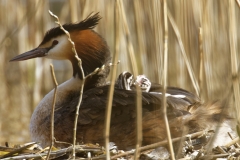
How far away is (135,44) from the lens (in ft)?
18.5

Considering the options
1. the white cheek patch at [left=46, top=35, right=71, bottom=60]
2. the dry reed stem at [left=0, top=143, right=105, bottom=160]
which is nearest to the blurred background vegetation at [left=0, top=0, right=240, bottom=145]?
the white cheek patch at [left=46, top=35, right=71, bottom=60]

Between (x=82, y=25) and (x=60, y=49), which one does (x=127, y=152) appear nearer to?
(x=82, y=25)

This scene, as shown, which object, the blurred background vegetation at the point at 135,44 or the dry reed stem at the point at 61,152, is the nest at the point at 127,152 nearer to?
the dry reed stem at the point at 61,152

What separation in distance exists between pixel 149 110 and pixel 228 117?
23.0 inches

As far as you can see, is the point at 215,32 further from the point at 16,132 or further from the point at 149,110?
the point at 16,132

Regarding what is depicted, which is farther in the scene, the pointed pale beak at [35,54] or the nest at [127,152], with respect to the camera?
the pointed pale beak at [35,54]

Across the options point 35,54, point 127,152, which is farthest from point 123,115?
point 35,54

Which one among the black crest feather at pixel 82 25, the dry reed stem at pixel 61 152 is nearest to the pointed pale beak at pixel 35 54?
the black crest feather at pixel 82 25

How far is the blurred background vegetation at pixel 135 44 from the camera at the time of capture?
3.64 metres

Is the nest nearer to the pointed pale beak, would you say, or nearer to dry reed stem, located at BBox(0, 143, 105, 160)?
dry reed stem, located at BBox(0, 143, 105, 160)

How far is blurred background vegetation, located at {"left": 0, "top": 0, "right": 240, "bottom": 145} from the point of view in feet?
12.0

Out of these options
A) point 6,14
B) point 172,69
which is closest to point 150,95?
point 172,69

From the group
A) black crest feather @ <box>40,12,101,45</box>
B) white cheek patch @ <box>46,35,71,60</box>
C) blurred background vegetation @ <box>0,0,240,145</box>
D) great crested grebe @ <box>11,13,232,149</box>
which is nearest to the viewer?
blurred background vegetation @ <box>0,0,240,145</box>

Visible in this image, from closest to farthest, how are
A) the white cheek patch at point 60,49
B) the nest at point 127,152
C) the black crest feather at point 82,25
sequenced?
the nest at point 127,152 → the black crest feather at point 82,25 → the white cheek patch at point 60,49
